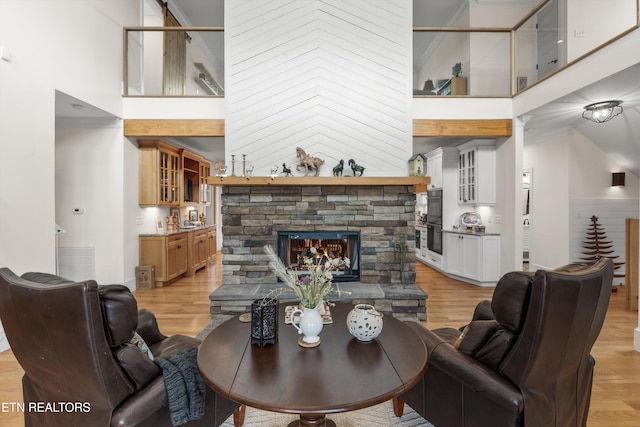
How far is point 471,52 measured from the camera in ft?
16.1

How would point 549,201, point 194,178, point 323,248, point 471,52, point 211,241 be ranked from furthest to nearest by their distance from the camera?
Result: point 211,241
point 194,178
point 549,201
point 471,52
point 323,248

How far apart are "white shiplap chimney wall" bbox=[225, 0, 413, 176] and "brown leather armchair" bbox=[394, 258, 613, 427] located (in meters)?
2.83

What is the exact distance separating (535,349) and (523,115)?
Result: 4.18 meters

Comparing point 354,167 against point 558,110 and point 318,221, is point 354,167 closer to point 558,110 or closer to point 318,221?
point 318,221

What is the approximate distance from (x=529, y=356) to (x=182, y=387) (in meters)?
1.53

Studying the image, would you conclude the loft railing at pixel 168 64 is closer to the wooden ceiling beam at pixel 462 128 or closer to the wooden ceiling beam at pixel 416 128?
the wooden ceiling beam at pixel 416 128

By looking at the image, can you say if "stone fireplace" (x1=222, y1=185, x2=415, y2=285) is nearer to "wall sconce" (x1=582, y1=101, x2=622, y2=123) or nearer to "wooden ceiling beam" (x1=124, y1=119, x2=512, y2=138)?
"wooden ceiling beam" (x1=124, y1=119, x2=512, y2=138)

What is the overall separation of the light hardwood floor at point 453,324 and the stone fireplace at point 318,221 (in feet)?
2.37

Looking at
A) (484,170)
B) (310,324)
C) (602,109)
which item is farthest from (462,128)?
(310,324)

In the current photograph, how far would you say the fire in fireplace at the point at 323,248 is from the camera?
4.14 m

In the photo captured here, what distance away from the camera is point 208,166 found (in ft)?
25.0

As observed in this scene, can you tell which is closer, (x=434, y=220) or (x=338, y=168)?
(x=338, y=168)

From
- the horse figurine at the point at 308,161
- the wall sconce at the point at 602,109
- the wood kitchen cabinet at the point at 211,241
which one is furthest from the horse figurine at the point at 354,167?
the wood kitchen cabinet at the point at 211,241

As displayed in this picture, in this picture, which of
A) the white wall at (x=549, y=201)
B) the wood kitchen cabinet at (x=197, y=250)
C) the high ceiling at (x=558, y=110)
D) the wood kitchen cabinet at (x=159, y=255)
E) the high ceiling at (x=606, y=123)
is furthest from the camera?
the wood kitchen cabinet at (x=197, y=250)
